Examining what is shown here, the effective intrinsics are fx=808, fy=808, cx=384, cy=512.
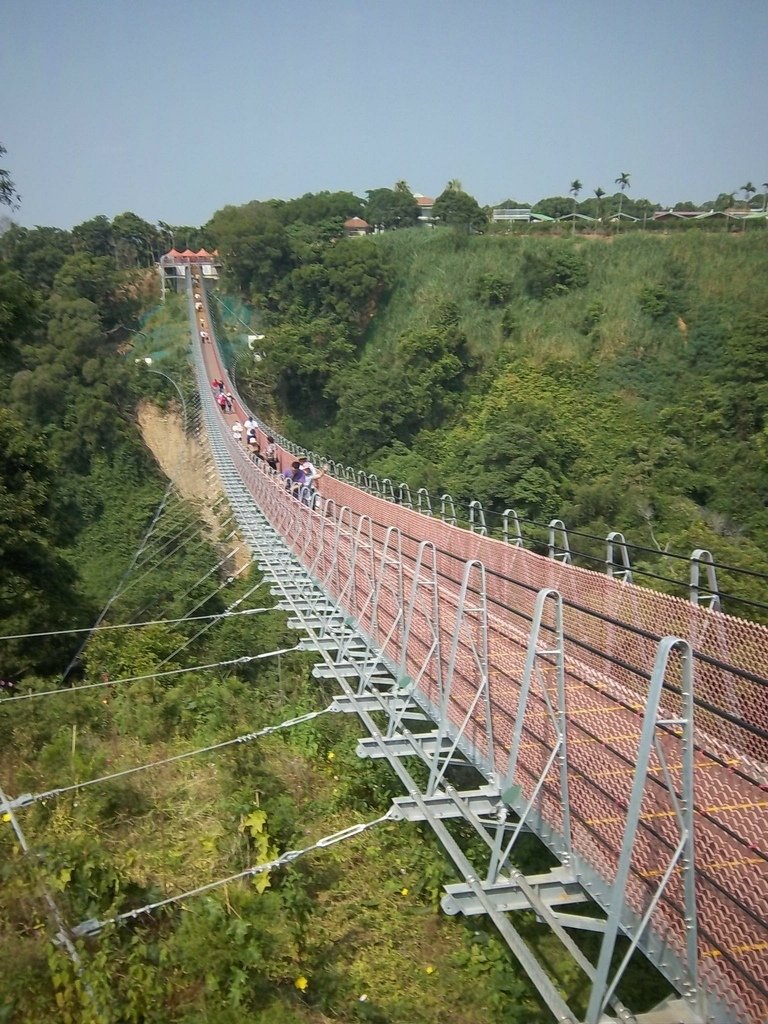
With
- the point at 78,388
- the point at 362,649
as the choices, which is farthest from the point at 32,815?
the point at 78,388

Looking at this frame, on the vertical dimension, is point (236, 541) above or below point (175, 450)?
below

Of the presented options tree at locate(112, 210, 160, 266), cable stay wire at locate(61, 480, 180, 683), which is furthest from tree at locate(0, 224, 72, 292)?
cable stay wire at locate(61, 480, 180, 683)

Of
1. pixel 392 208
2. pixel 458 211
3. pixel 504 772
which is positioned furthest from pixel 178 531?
pixel 392 208

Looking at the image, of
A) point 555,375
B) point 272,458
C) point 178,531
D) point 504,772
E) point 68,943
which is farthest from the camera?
point 555,375

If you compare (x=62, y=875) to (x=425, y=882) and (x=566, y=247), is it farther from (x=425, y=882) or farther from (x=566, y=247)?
(x=566, y=247)

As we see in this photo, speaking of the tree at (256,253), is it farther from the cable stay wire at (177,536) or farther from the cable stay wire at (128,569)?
the cable stay wire at (177,536)

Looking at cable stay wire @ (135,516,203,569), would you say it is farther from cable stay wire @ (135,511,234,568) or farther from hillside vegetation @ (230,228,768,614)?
hillside vegetation @ (230,228,768,614)

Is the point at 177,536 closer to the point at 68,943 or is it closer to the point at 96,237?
the point at 68,943
